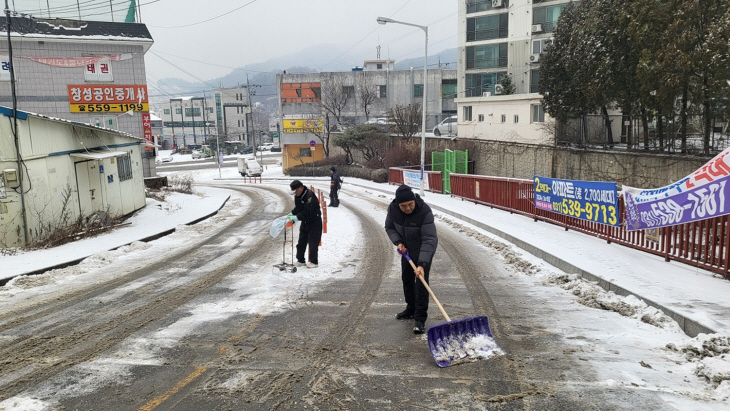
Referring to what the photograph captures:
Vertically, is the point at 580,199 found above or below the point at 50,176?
below

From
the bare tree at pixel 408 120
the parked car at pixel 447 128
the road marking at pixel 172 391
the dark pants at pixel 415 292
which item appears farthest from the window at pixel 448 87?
the road marking at pixel 172 391

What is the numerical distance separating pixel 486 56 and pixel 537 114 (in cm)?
1433

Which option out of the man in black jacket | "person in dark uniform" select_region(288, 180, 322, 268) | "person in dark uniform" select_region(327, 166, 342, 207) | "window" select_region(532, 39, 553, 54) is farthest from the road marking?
"window" select_region(532, 39, 553, 54)

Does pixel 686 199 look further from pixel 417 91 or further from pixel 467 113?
→ pixel 417 91

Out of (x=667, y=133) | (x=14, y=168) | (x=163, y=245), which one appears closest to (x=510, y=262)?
(x=163, y=245)

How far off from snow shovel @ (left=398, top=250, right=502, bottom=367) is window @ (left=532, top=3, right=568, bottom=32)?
39.7m

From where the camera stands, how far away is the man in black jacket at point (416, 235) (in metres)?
6.04

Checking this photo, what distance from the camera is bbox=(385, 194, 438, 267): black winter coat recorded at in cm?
612

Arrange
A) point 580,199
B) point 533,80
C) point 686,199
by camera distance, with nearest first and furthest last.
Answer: point 686,199 → point 580,199 → point 533,80

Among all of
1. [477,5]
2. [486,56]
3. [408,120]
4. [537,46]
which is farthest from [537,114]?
[477,5]

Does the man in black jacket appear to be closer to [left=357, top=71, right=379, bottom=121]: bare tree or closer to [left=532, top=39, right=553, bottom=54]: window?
[left=532, top=39, right=553, bottom=54]: window

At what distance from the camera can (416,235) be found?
6.24 meters

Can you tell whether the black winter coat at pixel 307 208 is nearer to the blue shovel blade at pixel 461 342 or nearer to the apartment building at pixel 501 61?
the blue shovel blade at pixel 461 342

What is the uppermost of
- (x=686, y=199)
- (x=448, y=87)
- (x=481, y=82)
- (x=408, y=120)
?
(x=448, y=87)
